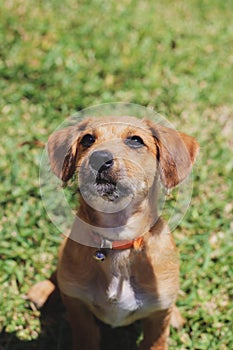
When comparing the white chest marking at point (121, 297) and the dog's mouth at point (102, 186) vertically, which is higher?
the dog's mouth at point (102, 186)

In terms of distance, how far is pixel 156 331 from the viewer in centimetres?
462

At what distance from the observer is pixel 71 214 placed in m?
4.71

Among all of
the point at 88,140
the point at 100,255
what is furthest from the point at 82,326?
the point at 88,140

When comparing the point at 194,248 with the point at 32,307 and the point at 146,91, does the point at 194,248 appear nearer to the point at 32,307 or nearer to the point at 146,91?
the point at 32,307

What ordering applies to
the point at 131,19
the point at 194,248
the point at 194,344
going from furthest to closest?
1. the point at 131,19
2. the point at 194,248
3. the point at 194,344

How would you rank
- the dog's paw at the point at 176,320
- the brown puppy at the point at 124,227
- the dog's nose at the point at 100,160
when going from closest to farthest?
the dog's nose at the point at 100,160, the brown puppy at the point at 124,227, the dog's paw at the point at 176,320

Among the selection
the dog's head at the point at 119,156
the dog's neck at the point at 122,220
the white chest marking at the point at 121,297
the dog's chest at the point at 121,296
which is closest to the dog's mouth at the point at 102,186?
the dog's head at the point at 119,156

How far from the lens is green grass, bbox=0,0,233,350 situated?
5.27m

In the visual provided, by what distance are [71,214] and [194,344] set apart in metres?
1.52

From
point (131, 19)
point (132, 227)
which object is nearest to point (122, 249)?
point (132, 227)

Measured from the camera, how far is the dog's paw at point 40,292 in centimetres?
518

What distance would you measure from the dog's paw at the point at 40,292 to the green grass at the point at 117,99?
0.08 m

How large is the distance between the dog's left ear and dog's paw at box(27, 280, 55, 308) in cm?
169

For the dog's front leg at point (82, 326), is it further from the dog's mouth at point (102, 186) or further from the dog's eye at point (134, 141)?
the dog's eye at point (134, 141)
